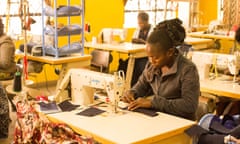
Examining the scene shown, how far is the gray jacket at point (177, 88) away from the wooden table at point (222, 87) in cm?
66

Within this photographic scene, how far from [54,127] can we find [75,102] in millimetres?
831

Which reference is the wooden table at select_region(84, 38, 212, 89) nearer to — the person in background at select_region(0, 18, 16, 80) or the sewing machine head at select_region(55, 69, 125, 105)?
the person in background at select_region(0, 18, 16, 80)

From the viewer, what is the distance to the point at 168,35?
8.75 feet

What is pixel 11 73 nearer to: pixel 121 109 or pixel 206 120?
pixel 121 109

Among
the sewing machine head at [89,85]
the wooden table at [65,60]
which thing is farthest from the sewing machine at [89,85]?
the wooden table at [65,60]

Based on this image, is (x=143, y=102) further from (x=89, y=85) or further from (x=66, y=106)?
(x=66, y=106)

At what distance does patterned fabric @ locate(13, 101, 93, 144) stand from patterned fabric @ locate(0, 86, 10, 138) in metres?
1.61

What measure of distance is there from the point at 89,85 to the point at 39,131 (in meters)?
0.63

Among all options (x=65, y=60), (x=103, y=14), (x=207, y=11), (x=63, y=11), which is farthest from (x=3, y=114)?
(x=207, y=11)

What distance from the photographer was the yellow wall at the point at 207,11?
9001 mm

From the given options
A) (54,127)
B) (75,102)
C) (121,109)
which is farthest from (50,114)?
(54,127)

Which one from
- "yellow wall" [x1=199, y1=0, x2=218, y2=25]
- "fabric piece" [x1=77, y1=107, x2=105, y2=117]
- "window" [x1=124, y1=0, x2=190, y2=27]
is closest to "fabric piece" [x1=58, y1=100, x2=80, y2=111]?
"fabric piece" [x1=77, y1=107, x2=105, y2=117]

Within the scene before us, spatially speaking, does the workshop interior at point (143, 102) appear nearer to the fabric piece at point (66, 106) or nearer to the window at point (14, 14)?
the fabric piece at point (66, 106)

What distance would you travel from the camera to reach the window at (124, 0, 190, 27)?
26.1 feet
